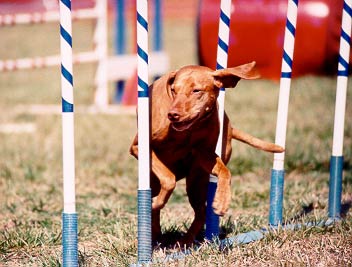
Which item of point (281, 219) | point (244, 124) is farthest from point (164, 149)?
point (244, 124)

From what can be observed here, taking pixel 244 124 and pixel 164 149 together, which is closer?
pixel 164 149

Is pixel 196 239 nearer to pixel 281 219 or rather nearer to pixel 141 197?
pixel 281 219

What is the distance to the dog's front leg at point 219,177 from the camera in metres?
3.32

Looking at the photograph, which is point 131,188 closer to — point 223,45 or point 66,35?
point 223,45

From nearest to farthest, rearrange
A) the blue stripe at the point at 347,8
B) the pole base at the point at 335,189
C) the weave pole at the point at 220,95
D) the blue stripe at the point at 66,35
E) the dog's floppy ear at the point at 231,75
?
the blue stripe at the point at 66,35, the dog's floppy ear at the point at 231,75, the weave pole at the point at 220,95, the blue stripe at the point at 347,8, the pole base at the point at 335,189

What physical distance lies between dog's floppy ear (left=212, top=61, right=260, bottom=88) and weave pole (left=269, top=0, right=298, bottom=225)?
0.51 m

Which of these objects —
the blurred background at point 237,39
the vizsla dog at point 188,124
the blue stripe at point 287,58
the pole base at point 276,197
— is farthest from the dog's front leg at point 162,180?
the blurred background at point 237,39

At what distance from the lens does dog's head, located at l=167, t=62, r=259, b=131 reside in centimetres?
314

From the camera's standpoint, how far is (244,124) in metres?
7.99

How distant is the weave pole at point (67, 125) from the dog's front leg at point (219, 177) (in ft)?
2.30

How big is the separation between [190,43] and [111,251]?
14789 mm

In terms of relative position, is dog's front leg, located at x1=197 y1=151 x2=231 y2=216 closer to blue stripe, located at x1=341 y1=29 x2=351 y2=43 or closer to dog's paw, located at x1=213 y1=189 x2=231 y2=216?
dog's paw, located at x1=213 y1=189 x2=231 y2=216

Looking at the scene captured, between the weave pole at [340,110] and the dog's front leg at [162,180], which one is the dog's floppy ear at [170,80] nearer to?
the dog's front leg at [162,180]

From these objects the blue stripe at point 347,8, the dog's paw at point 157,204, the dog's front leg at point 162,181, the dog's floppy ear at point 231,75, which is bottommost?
the dog's paw at point 157,204
